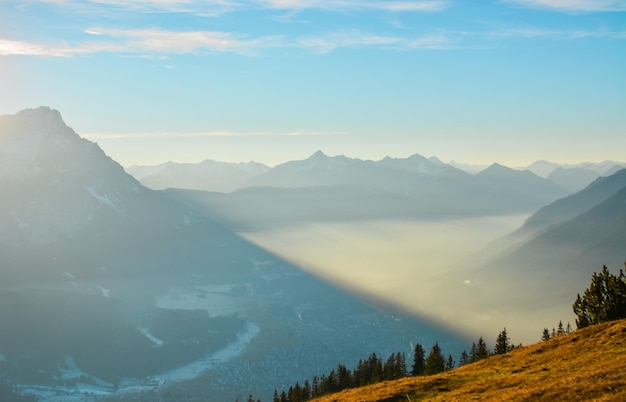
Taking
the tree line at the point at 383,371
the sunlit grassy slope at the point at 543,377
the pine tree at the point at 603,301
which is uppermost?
the pine tree at the point at 603,301

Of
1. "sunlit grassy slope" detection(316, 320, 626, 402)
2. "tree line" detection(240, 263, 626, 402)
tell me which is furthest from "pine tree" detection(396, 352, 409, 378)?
"sunlit grassy slope" detection(316, 320, 626, 402)

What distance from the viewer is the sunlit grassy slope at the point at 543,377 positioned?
A: 1686 inches

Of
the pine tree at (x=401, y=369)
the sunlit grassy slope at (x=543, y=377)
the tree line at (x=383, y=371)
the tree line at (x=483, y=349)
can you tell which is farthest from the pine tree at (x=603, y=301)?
the pine tree at (x=401, y=369)

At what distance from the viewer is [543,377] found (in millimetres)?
52094

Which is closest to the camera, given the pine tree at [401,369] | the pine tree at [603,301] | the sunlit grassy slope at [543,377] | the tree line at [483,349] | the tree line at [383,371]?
the sunlit grassy slope at [543,377]

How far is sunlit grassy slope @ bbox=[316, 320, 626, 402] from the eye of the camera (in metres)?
42.8

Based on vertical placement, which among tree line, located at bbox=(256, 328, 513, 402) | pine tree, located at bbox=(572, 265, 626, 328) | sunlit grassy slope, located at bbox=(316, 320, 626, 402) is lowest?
tree line, located at bbox=(256, 328, 513, 402)

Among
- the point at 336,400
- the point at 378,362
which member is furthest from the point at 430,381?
the point at 378,362

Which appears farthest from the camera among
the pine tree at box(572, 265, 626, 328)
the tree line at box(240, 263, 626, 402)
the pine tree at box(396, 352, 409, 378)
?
the pine tree at box(396, 352, 409, 378)

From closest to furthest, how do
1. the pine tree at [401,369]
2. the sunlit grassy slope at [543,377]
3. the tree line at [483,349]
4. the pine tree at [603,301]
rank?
the sunlit grassy slope at [543,377] < the pine tree at [603,301] < the tree line at [483,349] < the pine tree at [401,369]

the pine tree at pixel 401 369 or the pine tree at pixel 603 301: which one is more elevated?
the pine tree at pixel 603 301

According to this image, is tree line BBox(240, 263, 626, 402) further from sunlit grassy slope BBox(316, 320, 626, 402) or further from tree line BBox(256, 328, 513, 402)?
sunlit grassy slope BBox(316, 320, 626, 402)

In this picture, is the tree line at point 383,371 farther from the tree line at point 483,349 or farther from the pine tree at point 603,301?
the pine tree at point 603,301

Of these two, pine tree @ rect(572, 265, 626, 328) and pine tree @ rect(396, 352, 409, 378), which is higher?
pine tree @ rect(572, 265, 626, 328)
